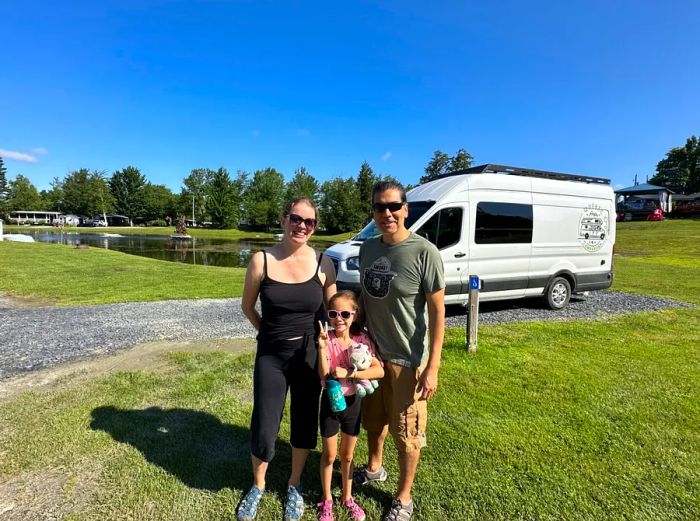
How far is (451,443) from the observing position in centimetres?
323

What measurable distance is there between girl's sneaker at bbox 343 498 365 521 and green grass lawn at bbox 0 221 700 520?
0.06m

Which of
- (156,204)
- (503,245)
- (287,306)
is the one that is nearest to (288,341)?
(287,306)

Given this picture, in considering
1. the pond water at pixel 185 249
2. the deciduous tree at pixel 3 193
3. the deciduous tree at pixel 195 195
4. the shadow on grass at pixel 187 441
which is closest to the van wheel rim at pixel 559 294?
the shadow on grass at pixel 187 441

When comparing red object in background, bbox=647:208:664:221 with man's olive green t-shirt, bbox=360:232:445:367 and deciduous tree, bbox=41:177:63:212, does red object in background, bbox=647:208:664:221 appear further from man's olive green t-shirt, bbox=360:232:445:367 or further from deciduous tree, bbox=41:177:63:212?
deciduous tree, bbox=41:177:63:212

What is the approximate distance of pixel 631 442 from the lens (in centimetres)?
325

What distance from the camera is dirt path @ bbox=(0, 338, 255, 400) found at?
4.32 metres

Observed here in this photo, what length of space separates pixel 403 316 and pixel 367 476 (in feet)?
4.42

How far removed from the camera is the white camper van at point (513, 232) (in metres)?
7.44

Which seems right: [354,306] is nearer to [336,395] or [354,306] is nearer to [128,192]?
[336,395]

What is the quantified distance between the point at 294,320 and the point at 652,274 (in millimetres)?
17741

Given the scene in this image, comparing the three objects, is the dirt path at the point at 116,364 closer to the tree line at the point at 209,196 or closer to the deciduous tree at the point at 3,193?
the tree line at the point at 209,196

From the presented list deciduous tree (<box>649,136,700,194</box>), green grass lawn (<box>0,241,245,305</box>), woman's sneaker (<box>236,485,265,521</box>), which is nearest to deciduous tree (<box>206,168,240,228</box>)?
green grass lawn (<box>0,241,245,305</box>)

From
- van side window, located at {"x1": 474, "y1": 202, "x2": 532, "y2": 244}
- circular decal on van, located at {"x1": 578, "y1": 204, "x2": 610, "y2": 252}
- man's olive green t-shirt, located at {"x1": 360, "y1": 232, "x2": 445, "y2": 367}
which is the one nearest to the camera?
man's olive green t-shirt, located at {"x1": 360, "y1": 232, "x2": 445, "y2": 367}

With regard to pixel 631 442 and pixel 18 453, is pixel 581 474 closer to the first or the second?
pixel 631 442
